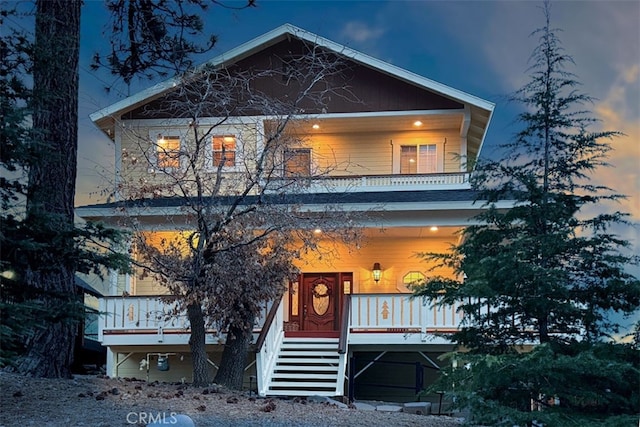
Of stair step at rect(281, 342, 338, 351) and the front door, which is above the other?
the front door

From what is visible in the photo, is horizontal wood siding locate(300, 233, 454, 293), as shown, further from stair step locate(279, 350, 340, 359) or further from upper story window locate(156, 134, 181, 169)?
upper story window locate(156, 134, 181, 169)

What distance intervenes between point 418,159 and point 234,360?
7.63m

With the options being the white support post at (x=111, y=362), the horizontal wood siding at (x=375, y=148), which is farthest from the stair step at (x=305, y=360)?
the horizontal wood siding at (x=375, y=148)

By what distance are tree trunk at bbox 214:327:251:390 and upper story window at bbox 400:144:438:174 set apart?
6823 millimetres

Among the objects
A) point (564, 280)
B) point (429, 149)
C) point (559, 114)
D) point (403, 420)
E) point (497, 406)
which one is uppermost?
point (429, 149)

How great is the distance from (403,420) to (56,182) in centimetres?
579

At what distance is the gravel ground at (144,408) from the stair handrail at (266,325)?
6.02 feet

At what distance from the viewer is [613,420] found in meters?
6.61

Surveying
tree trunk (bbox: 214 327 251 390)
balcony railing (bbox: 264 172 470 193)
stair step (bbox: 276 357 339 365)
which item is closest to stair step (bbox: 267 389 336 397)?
tree trunk (bbox: 214 327 251 390)

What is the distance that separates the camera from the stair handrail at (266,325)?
38.4ft

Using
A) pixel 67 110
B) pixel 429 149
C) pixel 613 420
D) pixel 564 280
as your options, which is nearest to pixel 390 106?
pixel 429 149

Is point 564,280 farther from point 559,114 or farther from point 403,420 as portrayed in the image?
point 403,420

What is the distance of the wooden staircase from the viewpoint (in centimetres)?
1166

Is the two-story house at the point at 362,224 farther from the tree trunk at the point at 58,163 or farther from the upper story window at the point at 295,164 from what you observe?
the tree trunk at the point at 58,163
